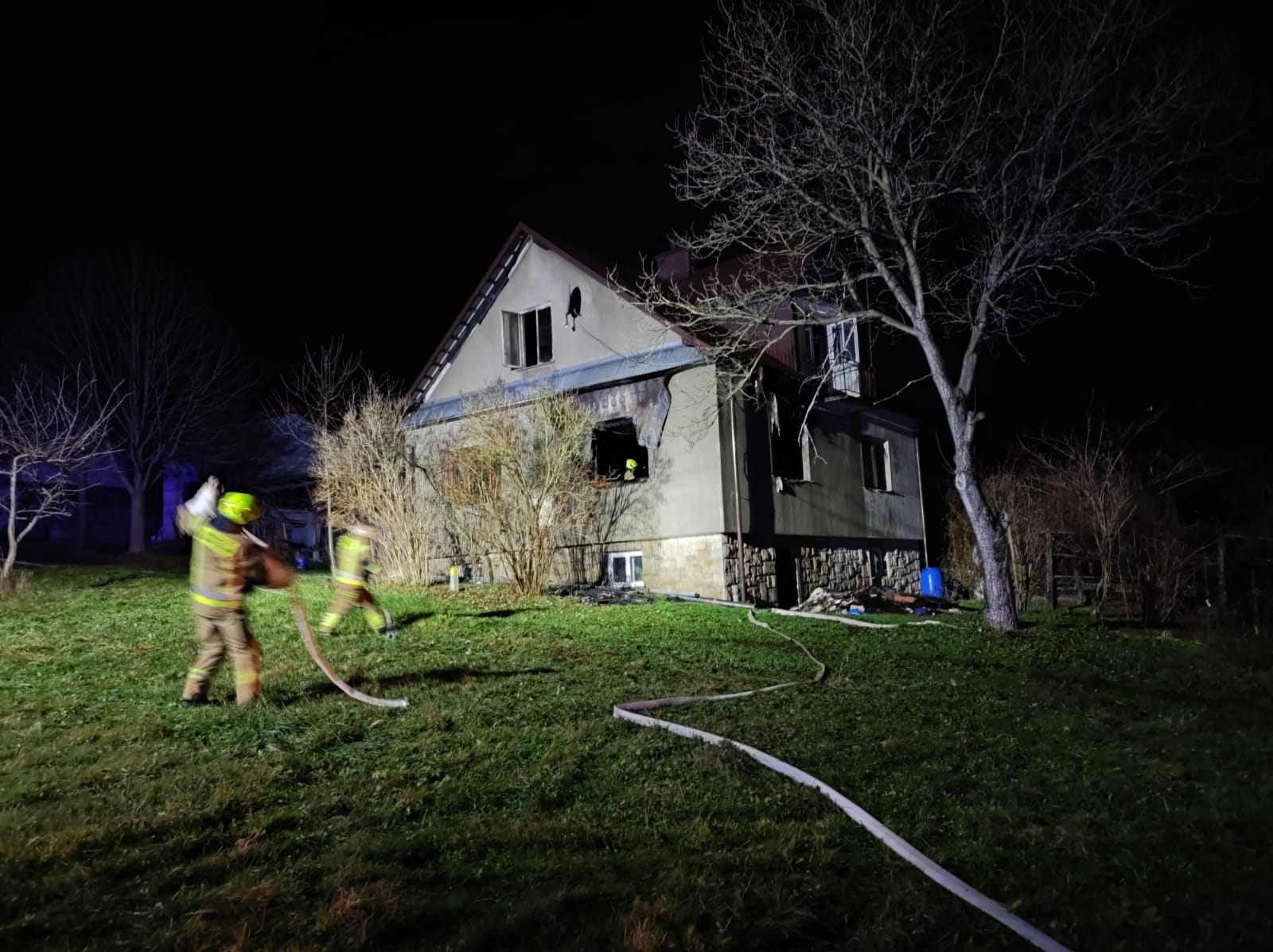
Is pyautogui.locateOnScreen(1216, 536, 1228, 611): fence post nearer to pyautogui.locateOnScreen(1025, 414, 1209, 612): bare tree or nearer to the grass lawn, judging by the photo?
pyautogui.locateOnScreen(1025, 414, 1209, 612): bare tree

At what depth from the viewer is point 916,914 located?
3871 mm

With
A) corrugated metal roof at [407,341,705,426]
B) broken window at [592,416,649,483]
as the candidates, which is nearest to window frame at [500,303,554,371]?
corrugated metal roof at [407,341,705,426]

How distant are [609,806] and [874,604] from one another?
11.9 metres

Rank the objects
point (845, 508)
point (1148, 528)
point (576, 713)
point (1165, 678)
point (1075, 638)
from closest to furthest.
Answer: point (576, 713) → point (1165, 678) → point (1075, 638) → point (1148, 528) → point (845, 508)

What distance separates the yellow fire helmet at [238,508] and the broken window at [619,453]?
10.3m

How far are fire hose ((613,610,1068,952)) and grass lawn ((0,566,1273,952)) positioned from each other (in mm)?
78

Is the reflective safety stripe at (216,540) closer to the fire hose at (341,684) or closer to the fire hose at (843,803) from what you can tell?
the fire hose at (341,684)

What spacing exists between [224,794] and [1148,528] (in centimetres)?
1738

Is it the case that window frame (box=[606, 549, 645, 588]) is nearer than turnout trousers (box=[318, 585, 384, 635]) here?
No

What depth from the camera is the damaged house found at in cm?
1702

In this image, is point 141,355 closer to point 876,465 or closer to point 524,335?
point 524,335

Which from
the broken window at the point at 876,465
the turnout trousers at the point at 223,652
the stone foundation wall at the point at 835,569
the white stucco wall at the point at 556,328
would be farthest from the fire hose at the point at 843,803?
the broken window at the point at 876,465

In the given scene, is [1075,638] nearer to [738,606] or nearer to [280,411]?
[738,606]

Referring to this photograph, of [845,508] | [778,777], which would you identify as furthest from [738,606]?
[778,777]
